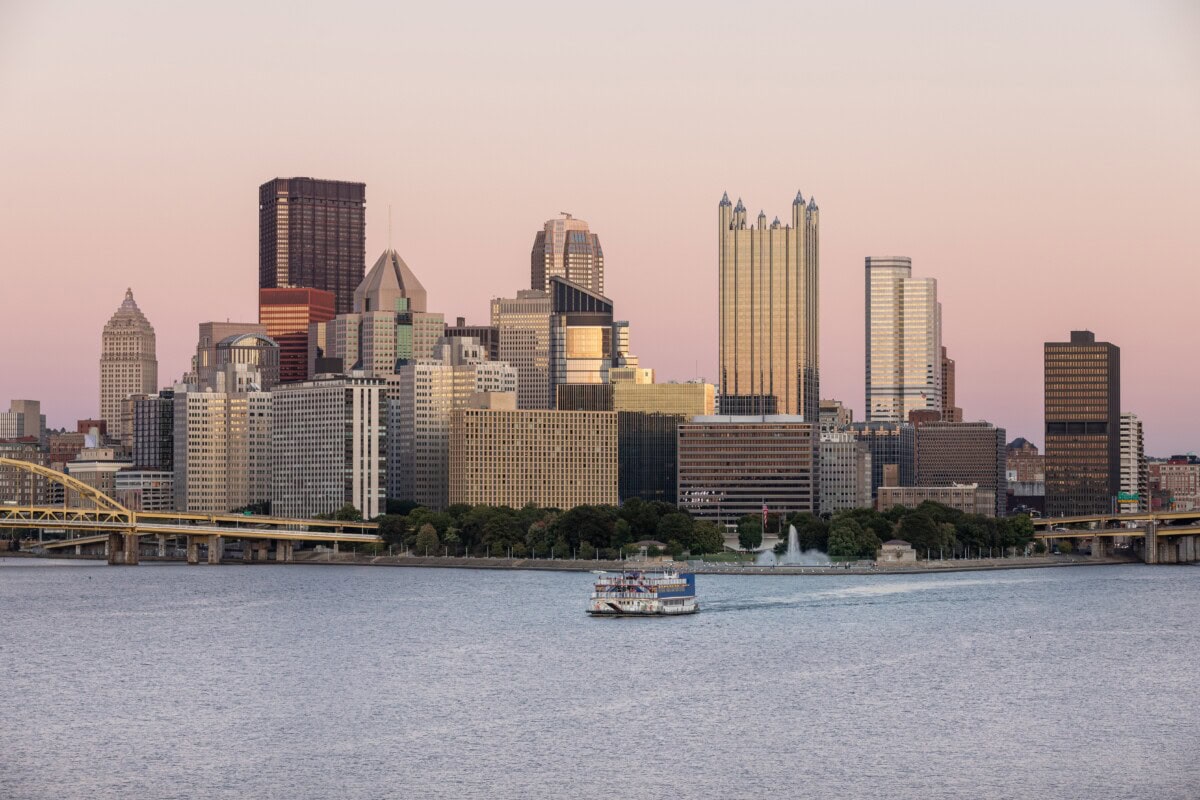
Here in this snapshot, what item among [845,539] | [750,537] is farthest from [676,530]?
[845,539]

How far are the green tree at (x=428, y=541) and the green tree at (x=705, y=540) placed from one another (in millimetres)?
22886

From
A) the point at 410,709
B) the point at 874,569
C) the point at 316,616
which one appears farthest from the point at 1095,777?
the point at 874,569

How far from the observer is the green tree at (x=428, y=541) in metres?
187

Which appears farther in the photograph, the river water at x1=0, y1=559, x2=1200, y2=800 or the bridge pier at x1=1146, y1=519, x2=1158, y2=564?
the bridge pier at x1=1146, y1=519, x2=1158, y2=564

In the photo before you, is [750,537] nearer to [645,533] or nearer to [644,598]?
[645,533]

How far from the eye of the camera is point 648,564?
6531 inches

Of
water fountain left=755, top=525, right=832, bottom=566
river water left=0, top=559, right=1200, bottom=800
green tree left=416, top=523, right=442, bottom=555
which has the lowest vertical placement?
river water left=0, top=559, right=1200, bottom=800

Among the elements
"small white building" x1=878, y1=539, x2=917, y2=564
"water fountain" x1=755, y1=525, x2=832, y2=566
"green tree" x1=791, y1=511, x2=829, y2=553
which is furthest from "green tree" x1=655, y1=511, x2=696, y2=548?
"small white building" x1=878, y1=539, x2=917, y2=564

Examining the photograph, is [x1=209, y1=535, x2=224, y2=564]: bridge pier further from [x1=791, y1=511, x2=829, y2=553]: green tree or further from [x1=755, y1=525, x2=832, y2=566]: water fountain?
[x1=791, y1=511, x2=829, y2=553]: green tree

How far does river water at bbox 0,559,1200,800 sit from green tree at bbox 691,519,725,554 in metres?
38.5

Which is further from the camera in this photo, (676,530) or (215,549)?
(215,549)

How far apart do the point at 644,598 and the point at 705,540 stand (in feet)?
183

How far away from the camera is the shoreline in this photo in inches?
6501

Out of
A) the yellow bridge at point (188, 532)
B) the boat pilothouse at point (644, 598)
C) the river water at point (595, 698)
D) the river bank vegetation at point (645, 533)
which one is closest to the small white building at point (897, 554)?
the river bank vegetation at point (645, 533)
